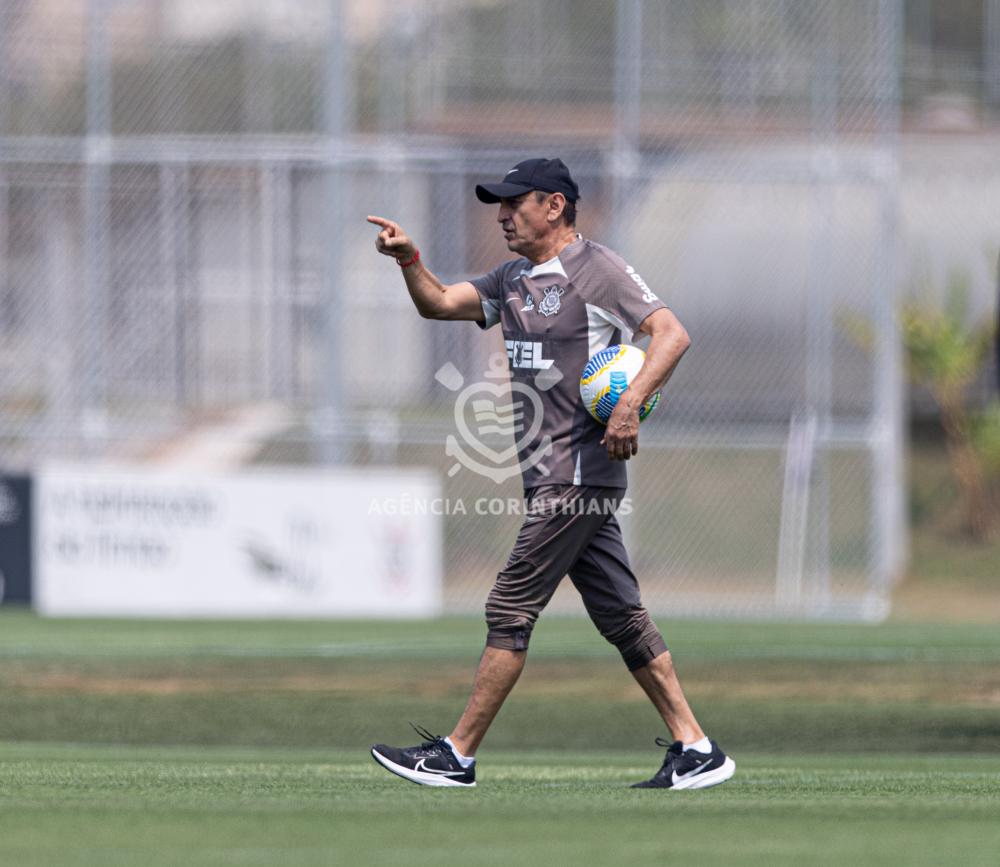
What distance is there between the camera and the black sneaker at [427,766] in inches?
255

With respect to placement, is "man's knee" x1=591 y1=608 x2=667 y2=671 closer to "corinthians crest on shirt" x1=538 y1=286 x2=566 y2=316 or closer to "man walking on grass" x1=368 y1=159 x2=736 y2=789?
"man walking on grass" x1=368 y1=159 x2=736 y2=789

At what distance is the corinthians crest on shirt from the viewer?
6715 mm

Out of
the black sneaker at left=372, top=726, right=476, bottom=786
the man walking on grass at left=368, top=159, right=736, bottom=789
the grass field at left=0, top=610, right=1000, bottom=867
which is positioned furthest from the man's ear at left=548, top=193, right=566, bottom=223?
the grass field at left=0, top=610, right=1000, bottom=867

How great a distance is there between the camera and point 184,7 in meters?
18.7

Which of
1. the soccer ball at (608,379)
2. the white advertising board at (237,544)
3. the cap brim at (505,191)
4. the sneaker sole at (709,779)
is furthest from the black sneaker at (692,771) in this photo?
the white advertising board at (237,544)

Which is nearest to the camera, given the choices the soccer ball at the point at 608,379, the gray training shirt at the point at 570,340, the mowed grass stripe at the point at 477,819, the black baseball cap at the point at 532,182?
the mowed grass stripe at the point at 477,819

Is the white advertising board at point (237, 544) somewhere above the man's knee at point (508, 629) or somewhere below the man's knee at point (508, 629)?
below

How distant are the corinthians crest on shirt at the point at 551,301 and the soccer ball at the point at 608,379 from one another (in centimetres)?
22

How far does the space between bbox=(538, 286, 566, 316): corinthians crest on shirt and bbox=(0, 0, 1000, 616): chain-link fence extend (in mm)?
10507

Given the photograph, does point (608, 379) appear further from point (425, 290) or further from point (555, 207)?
point (425, 290)

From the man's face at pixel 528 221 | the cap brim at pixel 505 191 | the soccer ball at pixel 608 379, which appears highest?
the cap brim at pixel 505 191

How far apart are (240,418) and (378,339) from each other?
1515mm

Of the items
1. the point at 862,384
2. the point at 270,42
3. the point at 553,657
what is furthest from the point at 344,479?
the point at 862,384

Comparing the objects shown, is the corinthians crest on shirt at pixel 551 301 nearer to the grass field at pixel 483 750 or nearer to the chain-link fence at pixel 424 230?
the grass field at pixel 483 750
